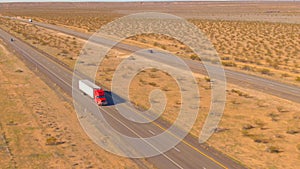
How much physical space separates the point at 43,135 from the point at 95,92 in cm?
1190

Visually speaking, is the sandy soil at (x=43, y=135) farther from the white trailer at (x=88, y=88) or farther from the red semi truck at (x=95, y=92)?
the red semi truck at (x=95, y=92)

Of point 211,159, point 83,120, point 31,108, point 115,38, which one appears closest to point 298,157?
point 211,159

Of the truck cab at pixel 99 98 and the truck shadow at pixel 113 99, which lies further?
the truck shadow at pixel 113 99

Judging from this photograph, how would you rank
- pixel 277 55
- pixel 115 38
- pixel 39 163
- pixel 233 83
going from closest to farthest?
pixel 39 163, pixel 233 83, pixel 277 55, pixel 115 38

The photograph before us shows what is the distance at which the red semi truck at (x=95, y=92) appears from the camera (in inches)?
1844

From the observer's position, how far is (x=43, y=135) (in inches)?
1470

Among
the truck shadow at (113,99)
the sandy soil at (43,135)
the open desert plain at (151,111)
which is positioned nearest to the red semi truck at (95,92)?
the open desert plain at (151,111)

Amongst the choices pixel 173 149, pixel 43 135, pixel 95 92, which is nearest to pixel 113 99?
pixel 95 92

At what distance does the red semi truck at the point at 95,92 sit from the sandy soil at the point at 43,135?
3.30 meters

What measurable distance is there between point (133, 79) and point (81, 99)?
15558mm

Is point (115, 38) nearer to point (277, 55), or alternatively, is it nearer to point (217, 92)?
point (277, 55)

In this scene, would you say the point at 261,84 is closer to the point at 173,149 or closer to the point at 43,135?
the point at 173,149

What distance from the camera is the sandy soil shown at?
31.3m

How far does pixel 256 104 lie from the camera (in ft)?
161
